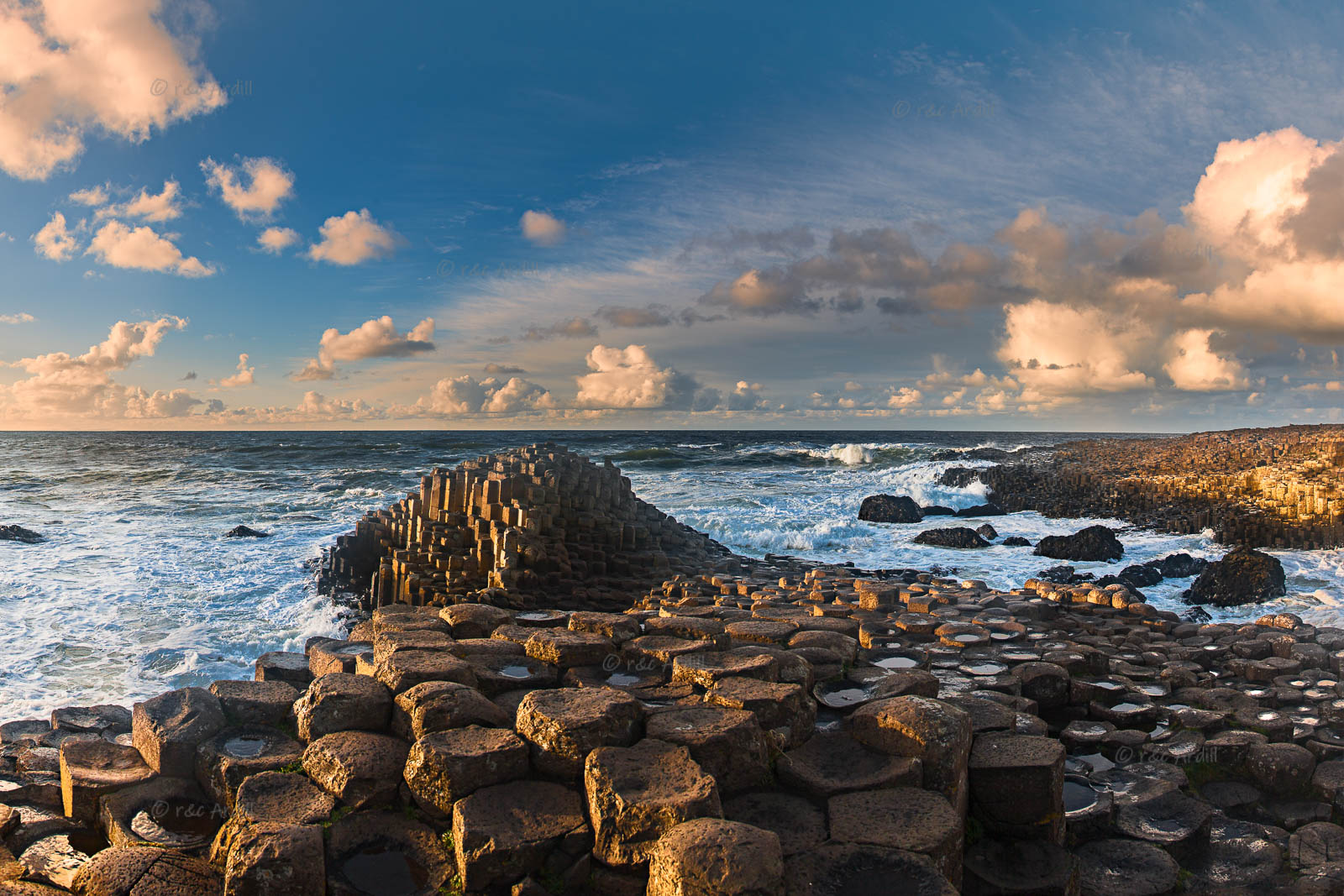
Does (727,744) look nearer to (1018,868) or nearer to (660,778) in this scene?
(660,778)

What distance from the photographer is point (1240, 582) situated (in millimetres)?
11047

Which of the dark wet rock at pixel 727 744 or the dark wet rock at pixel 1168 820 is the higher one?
the dark wet rock at pixel 727 744

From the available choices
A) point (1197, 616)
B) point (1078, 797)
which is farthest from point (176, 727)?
point (1197, 616)

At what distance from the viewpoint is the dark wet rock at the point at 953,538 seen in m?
16.6

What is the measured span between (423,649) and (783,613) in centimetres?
334

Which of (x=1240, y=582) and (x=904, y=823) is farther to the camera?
(x=1240, y=582)

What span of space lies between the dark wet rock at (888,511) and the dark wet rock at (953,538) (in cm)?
276

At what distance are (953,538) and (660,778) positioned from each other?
15.1 metres

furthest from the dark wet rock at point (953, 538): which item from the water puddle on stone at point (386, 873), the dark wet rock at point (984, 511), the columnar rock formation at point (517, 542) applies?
the water puddle on stone at point (386, 873)

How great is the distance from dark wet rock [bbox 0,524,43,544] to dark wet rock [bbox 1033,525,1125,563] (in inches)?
889

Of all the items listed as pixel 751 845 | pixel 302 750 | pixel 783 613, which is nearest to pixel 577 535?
pixel 783 613

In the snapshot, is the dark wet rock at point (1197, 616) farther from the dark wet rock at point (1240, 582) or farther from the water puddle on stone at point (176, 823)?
the water puddle on stone at point (176, 823)

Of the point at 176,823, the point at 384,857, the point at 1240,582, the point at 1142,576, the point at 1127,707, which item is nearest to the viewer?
the point at 384,857

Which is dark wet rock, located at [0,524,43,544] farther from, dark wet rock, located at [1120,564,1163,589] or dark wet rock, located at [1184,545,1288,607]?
dark wet rock, located at [1184,545,1288,607]
